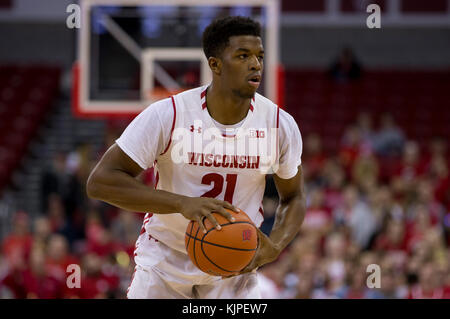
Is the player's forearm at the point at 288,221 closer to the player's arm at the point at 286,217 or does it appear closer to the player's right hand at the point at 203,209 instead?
the player's arm at the point at 286,217

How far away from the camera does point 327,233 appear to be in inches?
386

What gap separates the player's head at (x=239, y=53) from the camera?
12.9 ft

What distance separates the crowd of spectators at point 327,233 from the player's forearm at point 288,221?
139 inches

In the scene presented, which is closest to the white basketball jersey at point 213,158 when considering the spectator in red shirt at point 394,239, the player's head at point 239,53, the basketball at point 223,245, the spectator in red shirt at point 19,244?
the player's head at point 239,53

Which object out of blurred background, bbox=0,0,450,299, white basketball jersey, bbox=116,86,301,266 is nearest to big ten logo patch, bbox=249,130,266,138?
white basketball jersey, bbox=116,86,301,266

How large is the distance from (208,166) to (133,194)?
46 cm

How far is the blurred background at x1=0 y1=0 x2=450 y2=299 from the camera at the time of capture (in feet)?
28.9

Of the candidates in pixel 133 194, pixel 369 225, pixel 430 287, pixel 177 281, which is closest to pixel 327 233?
pixel 369 225

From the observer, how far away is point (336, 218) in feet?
33.1

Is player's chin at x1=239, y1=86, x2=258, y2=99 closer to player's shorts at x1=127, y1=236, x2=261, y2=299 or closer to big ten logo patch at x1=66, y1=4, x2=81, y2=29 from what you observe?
player's shorts at x1=127, y1=236, x2=261, y2=299

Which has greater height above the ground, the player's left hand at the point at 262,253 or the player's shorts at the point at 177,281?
the player's left hand at the point at 262,253

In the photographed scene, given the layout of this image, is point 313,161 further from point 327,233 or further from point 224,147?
point 224,147
